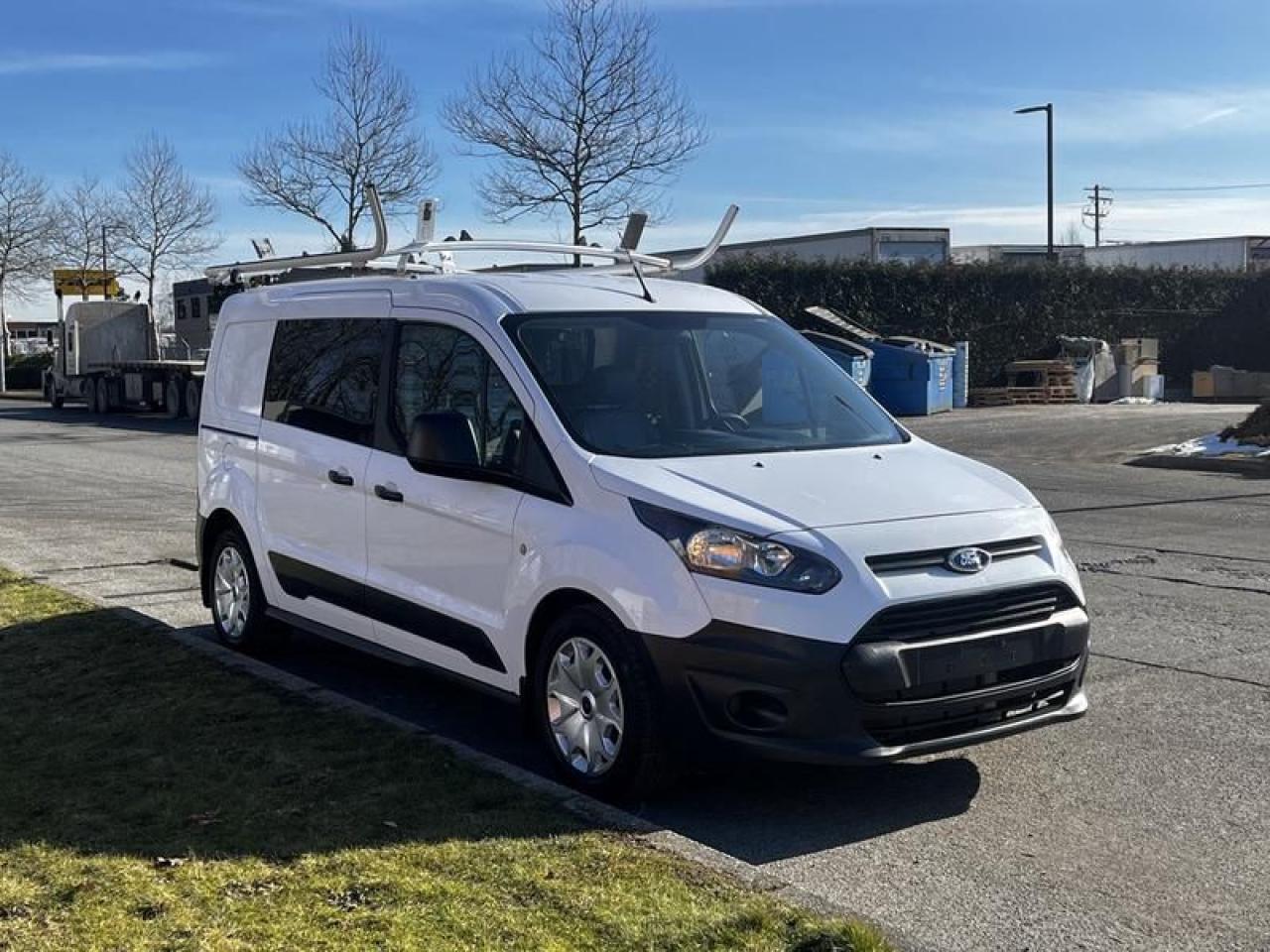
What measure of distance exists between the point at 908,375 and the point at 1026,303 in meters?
7.93

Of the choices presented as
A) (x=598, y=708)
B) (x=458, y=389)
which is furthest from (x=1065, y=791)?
(x=458, y=389)

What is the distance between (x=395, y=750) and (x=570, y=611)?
97 cm

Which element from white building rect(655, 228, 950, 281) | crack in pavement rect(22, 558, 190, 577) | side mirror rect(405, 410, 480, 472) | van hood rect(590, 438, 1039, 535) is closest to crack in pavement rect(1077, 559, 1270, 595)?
van hood rect(590, 438, 1039, 535)

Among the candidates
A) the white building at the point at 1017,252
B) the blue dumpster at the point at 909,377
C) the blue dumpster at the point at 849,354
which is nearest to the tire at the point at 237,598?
the blue dumpster at the point at 849,354

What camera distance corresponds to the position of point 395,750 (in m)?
5.44

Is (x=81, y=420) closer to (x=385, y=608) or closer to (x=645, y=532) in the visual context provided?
(x=385, y=608)

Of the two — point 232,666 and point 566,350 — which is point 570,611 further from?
point 232,666

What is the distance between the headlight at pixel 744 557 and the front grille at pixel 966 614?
229 millimetres

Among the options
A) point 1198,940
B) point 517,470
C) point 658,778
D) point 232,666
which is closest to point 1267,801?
point 1198,940

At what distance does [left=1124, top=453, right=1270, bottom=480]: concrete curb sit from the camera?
57.6ft

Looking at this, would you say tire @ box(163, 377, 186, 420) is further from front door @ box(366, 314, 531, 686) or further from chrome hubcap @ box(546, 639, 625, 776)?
chrome hubcap @ box(546, 639, 625, 776)

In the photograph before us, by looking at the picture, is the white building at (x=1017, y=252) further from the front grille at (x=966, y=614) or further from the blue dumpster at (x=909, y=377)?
the front grille at (x=966, y=614)

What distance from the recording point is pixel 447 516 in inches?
224

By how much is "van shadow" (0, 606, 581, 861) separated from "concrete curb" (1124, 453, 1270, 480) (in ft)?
47.1
